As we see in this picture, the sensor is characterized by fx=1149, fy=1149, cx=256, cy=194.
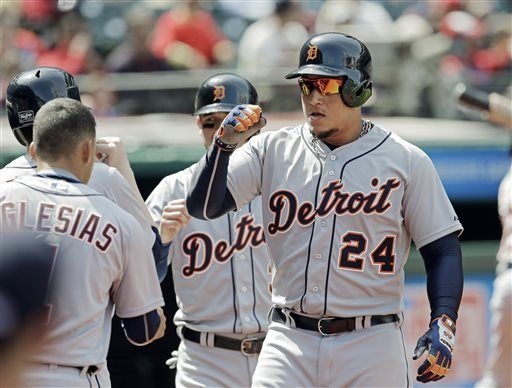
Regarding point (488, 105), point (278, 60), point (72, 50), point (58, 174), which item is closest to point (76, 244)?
point (58, 174)

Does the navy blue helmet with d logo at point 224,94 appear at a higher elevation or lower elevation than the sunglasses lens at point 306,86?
lower

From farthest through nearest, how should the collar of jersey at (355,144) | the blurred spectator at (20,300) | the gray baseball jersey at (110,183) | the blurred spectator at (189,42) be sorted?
the blurred spectator at (189,42)
the collar of jersey at (355,144)
the gray baseball jersey at (110,183)
the blurred spectator at (20,300)

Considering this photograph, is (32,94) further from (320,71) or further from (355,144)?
(355,144)

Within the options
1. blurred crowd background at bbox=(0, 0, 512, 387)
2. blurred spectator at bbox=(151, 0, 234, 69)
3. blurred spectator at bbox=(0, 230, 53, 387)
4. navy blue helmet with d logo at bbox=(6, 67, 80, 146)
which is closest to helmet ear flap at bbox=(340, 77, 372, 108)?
navy blue helmet with d logo at bbox=(6, 67, 80, 146)

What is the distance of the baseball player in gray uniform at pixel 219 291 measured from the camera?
5.18m

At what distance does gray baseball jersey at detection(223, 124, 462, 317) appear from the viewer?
422 centimetres

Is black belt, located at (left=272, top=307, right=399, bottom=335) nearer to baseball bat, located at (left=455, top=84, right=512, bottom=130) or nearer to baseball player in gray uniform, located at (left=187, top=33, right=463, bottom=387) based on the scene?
baseball player in gray uniform, located at (left=187, top=33, right=463, bottom=387)

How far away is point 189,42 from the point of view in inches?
394

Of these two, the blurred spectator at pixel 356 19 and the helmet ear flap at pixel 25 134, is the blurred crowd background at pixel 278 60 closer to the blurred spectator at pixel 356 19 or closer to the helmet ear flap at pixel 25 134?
the blurred spectator at pixel 356 19

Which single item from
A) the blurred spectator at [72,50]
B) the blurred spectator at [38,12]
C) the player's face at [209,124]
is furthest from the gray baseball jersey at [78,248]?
the blurred spectator at [38,12]

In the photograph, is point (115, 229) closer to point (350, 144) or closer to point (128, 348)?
point (350, 144)

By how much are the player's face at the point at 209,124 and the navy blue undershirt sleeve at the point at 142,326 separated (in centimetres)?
172

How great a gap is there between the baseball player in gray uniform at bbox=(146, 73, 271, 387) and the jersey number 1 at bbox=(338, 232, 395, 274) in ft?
3.45

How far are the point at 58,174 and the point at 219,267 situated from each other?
5.64ft
